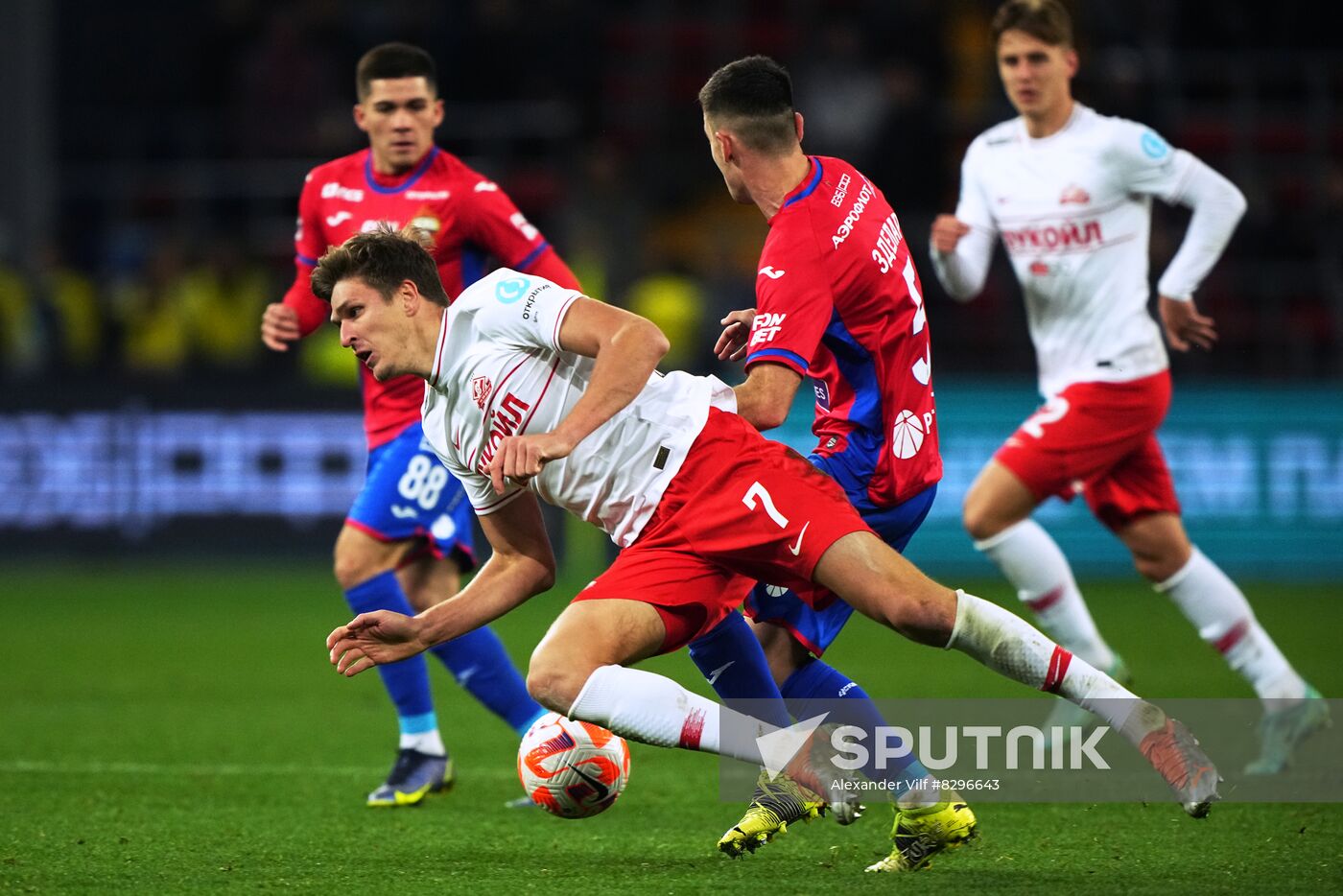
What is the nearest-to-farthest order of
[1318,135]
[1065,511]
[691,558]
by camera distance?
[691,558]
[1065,511]
[1318,135]

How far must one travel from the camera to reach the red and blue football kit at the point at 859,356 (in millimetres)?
4973

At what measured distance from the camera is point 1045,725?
6996 millimetres

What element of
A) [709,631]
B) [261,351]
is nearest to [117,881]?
[709,631]

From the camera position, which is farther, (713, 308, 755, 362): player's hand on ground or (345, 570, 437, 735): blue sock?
(345, 570, 437, 735): blue sock

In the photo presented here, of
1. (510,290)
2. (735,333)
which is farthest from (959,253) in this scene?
(510,290)

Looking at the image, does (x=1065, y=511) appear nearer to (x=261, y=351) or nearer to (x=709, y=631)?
(x=261, y=351)

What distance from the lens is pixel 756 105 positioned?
16.5ft

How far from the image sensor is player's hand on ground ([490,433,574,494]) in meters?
4.35

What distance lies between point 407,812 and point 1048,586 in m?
2.56

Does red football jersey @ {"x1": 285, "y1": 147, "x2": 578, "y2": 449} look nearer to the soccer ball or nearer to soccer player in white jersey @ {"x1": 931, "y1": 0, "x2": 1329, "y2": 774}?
soccer player in white jersey @ {"x1": 931, "y1": 0, "x2": 1329, "y2": 774}

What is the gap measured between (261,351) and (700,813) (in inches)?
396

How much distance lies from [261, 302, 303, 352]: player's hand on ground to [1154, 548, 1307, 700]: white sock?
11.1ft

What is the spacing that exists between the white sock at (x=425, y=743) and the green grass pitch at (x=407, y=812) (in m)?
0.18

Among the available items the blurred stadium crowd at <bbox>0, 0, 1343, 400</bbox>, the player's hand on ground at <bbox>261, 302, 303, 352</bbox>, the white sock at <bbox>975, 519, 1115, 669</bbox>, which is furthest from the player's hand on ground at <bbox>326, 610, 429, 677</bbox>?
the blurred stadium crowd at <bbox>0, 0, 1343, 400</bbox>
